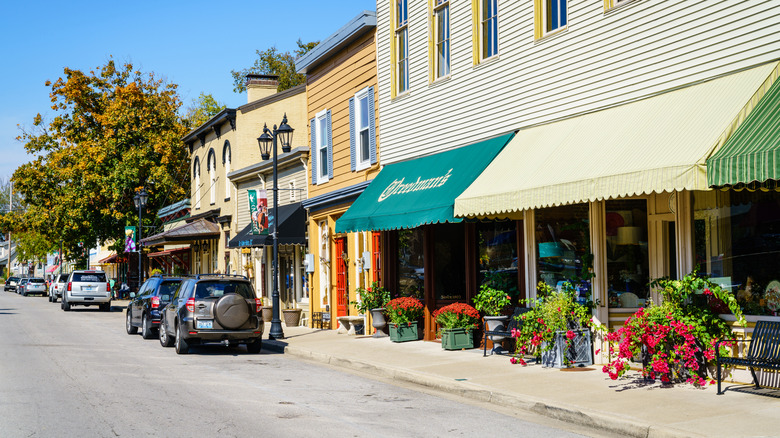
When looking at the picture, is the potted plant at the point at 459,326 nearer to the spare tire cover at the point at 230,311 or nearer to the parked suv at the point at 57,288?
the spare tire cover at the point at 230,311

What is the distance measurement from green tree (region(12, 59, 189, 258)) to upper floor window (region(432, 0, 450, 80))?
106 ft

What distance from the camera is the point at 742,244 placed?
405 inches

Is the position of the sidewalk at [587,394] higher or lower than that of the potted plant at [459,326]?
lower

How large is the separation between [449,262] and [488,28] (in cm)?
500

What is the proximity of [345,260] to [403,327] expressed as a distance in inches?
198

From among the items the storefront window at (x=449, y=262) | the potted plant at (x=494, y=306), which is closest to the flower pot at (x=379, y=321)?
the storefront window at (x=449, y=262)

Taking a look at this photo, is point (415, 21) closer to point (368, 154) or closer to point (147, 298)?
point (368, 154)

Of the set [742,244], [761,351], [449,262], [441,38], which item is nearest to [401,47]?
[441,38]

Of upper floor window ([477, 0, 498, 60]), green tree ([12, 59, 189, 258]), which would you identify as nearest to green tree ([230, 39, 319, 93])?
green tree ([12, 59, 189, 258])

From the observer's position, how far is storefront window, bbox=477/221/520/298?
48.8ft

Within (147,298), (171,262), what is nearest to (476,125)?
(147,298)

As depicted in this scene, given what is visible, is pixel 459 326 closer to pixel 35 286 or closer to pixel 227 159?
pixel 227 159

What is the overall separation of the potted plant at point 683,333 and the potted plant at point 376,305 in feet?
30.0

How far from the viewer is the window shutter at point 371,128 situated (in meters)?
20.2
